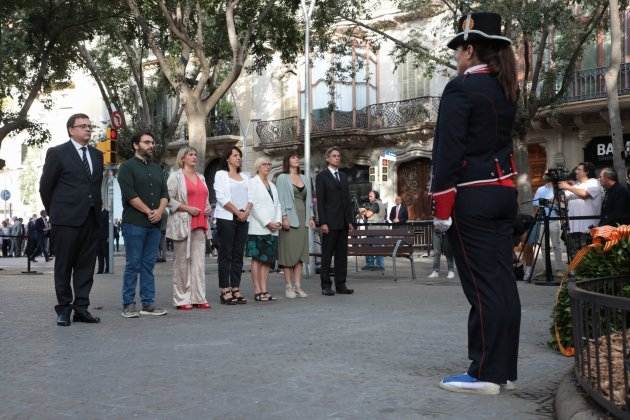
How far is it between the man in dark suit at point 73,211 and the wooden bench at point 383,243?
6467 mm

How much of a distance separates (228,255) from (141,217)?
1.63 meters

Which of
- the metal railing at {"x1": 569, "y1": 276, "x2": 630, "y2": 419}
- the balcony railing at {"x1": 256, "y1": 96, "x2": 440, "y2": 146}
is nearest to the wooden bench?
the metal railing at {"x1": 569, "y1": 276, "x2": 630, "y2": 419}

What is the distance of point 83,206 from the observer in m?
8.12

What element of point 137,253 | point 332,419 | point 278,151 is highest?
point 278,151

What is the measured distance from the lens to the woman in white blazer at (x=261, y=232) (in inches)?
410

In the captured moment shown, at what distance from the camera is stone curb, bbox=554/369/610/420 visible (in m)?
3.63

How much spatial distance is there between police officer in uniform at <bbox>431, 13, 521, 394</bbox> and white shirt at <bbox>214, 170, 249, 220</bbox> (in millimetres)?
5671

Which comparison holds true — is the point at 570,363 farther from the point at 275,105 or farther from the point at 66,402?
A: the point at 275,105

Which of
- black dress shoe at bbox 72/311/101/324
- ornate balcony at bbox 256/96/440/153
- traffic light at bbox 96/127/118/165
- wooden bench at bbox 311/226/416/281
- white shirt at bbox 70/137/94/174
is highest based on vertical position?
ornate balcony at bbox 256/96/440/153

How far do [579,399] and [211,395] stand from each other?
1.96 m

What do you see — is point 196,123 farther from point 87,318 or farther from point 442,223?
point 442,223

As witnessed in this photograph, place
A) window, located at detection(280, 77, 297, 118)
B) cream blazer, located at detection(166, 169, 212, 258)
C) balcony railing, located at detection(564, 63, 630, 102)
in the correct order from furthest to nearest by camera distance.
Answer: window, located at detection(280, 77, 297, 118)
balcony railing, located at detection(564, 63, 630, 102)
cream blazer, located at detection(166, 169, 212, 258)

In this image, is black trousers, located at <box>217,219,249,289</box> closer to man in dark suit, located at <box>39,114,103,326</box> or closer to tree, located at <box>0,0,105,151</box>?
man in dark suit, located at <box>39,114,103,326</box>

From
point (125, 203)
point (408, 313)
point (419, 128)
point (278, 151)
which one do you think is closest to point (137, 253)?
point (125, 203)
